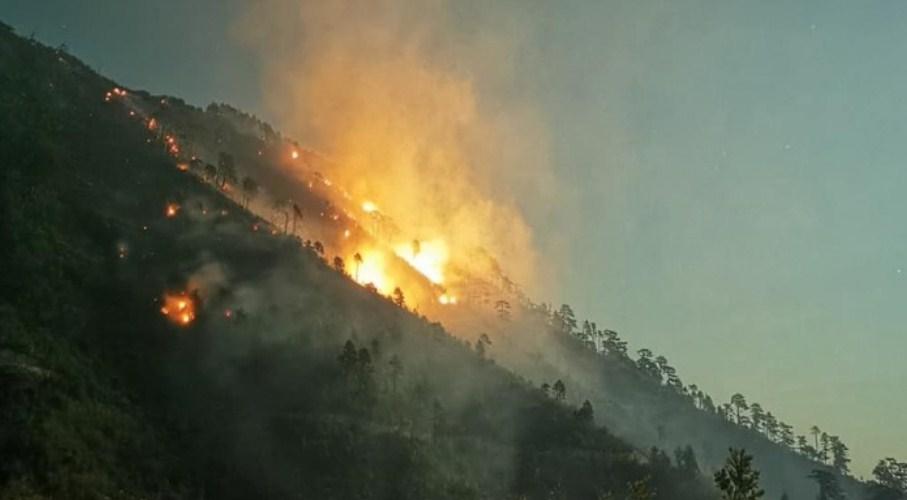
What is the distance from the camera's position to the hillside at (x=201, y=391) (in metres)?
126

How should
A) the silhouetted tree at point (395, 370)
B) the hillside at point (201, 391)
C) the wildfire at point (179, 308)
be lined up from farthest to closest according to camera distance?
the silhouetted tree at point (395, 370) < the wildfire at point (179, 308) < the hillside at point (201, 391)

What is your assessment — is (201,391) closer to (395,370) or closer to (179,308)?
(179,308)

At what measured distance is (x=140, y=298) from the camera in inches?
6658

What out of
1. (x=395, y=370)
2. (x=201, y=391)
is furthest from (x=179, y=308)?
(x=395, y=370)

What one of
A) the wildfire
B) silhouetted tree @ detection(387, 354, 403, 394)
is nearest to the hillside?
the wildfire

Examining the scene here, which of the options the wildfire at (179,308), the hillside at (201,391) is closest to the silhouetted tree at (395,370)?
the hillside at (201,391)

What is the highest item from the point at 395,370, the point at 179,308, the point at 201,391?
the point at 395,370

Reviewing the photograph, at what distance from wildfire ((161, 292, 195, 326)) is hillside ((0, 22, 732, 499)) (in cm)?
36

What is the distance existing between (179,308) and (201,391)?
24524 mm

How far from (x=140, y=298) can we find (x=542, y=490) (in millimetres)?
95739

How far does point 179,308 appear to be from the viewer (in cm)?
17362

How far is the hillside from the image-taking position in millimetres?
126188

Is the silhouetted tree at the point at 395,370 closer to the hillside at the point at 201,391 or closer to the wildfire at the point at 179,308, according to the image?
the hillside at the point at 201,391

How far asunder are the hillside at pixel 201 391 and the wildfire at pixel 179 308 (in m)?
0.36
